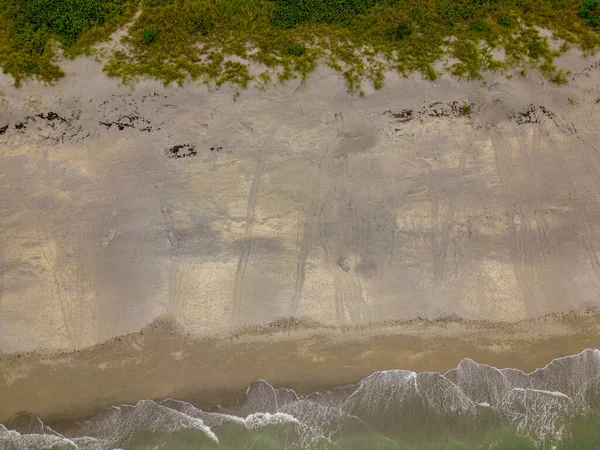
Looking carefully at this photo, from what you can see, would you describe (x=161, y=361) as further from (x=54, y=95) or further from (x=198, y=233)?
(x=54, y=95)

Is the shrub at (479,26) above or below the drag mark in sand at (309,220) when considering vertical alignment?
above

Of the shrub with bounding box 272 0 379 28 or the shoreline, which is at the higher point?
the shrub with bounding box 272 0 379 28

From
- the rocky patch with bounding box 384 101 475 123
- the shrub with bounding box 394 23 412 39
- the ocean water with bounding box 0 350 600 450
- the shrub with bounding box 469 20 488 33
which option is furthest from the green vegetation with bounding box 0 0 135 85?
the shrub with bounding box 469 20 488 33

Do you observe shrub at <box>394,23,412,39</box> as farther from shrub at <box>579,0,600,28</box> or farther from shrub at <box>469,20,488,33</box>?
shrub at <box>579,0,600,28</box>

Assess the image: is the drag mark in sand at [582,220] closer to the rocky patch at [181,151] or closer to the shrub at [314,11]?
the shrub at [314,11]

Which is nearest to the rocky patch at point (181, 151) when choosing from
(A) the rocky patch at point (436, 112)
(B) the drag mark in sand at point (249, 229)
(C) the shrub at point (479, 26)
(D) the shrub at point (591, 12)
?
(B) the drag mark in sand at point (249, 229)

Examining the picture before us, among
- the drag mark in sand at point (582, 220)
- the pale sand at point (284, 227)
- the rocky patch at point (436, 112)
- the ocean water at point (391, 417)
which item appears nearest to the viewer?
the ocean water at point (391, 417)
